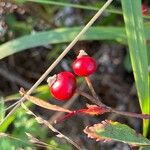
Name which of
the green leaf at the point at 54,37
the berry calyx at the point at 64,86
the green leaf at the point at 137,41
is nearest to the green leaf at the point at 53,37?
the green leaf at the point at 54,37

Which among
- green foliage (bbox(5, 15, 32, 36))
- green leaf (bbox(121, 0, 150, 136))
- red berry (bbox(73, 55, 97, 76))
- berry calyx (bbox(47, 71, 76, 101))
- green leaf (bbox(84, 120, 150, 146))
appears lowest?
green leaf (bbox(84, 120, 150, 146))

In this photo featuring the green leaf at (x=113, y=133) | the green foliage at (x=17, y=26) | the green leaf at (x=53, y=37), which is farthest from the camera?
the green foliage at (x=17, y=26)

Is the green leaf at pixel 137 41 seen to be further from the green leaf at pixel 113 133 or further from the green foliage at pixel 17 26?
the green foliage at pixel 17 26

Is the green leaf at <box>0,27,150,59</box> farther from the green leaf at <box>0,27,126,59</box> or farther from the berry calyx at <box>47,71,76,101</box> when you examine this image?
the berry calyx at <box>47,71,76,101</box>

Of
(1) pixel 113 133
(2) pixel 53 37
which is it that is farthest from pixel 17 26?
(1) pixel 113 133

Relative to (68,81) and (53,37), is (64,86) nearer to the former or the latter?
(68,81)

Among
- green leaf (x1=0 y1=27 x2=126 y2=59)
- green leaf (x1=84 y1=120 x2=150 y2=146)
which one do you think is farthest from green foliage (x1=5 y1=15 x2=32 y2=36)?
green leaf (x1=84 y1=120 x2=150 y2=146)

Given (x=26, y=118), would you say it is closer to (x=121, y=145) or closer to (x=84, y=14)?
(x=121, y=145)

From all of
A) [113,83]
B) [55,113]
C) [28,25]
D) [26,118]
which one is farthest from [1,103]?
[113,83]
